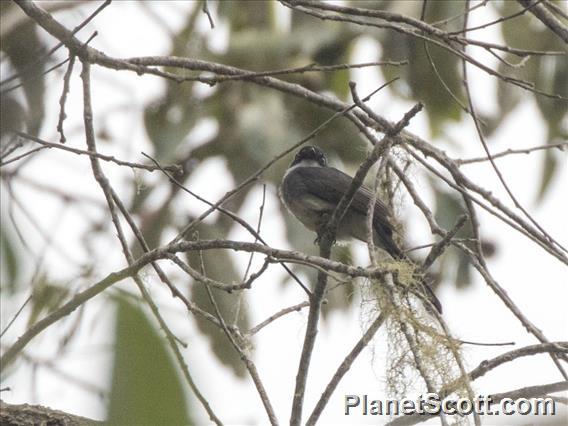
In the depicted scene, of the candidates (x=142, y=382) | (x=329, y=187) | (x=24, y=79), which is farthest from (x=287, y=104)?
(x=142, y=382)

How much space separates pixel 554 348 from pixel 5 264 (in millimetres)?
2131

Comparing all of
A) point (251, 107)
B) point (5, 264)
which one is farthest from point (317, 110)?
point (5, 264)

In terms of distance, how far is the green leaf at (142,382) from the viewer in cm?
61

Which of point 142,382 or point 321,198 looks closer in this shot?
point 142,382

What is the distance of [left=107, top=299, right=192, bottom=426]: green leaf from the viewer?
0.61 m

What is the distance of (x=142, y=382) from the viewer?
24.0 inches

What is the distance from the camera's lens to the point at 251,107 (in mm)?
9742

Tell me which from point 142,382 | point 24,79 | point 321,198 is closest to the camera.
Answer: point 142,382

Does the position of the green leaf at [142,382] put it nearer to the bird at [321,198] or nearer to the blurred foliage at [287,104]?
the bird at [321,198]

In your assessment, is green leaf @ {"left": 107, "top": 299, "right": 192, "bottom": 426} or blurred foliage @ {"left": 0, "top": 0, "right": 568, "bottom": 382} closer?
green leaf @ {"left": 107, "top": 299, "right": 192, "bottom": 426}

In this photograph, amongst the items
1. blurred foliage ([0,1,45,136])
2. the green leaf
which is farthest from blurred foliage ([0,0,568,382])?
the green leaf

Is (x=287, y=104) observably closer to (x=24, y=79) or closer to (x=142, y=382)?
(x=24, y=79)

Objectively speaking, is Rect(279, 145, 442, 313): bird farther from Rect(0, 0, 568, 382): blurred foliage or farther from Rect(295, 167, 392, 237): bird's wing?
Rect(0, 0, 568, 382): blurred foliage

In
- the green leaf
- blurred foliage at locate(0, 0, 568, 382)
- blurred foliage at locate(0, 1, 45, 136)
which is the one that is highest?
blurred foliage at locate(0, 0, 568, 382)
